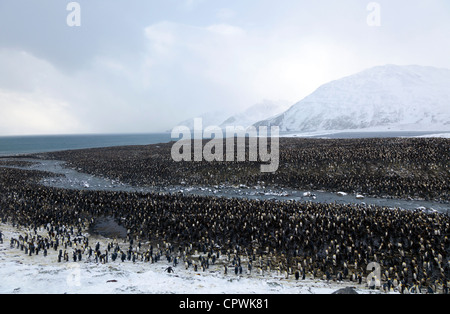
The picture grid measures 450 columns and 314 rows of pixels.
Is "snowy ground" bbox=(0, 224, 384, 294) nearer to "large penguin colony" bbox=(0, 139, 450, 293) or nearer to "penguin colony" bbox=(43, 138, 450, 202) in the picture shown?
"large penguin colony" bbox=(0, 139, 450, 293)

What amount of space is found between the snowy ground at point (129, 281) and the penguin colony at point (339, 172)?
18117 millimetres

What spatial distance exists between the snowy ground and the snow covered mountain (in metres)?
147

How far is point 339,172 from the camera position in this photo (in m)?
28.3

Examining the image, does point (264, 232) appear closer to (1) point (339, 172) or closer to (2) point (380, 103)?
(1) point (339, 172)

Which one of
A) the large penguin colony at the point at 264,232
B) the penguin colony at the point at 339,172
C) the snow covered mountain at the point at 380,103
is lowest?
the large penguin colony at the point at 264,232

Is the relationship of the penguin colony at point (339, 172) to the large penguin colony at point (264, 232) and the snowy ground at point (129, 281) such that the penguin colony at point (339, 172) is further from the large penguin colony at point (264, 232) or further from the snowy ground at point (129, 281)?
the snowy ground at point (129, 281)

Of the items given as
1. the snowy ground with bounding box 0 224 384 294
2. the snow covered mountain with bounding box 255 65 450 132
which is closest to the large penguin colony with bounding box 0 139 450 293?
the snowy ground with bounding box 0 224 384 294

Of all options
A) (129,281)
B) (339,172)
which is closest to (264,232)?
(129,281)

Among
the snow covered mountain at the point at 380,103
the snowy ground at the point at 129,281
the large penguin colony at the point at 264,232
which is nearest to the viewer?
the snowy ground at the point at 129,281

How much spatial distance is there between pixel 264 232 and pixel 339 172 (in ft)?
61.0

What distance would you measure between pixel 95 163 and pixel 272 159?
30627 millimetres

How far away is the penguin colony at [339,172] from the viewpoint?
920 inches

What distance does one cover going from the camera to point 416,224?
13.0 m

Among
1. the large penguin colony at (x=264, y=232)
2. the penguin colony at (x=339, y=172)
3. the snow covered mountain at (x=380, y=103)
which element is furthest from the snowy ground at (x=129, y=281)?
the snow covered mountain at (x=380, y=103)
